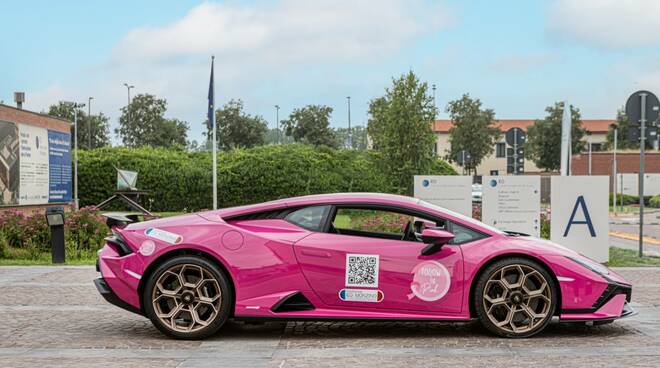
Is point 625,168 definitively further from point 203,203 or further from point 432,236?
point 432,236

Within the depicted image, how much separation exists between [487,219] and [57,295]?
7306mm

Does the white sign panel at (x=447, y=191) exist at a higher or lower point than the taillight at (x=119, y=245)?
higher

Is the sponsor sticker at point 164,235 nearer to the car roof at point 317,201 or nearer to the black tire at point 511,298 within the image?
the car roof at point 317,201

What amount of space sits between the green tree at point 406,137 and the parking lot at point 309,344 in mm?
17532

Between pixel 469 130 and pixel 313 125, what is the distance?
1493 centimetres

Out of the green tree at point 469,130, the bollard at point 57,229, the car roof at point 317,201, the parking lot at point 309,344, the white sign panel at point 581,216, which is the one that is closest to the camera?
the parking lot at point 309,344

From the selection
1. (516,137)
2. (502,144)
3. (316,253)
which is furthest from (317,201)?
(502,144)

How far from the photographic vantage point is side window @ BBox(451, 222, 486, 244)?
23.1ft

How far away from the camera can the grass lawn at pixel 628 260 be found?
13.9m

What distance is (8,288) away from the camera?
10578 millimetres

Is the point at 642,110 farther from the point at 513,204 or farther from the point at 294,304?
the point at 294,304

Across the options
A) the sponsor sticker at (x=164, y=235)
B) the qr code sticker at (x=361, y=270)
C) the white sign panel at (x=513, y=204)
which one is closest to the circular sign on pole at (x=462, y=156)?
the white sign panel at (x=513, y=204)

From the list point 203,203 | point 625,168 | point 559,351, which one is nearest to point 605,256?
point 559,351

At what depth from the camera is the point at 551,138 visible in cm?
8312
